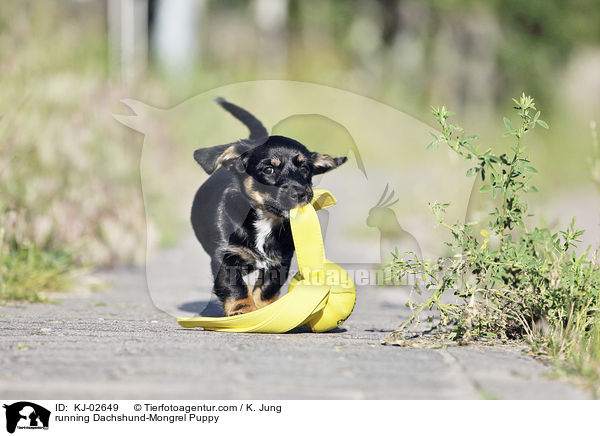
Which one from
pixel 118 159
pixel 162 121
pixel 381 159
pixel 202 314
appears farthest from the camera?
pixel 118 159

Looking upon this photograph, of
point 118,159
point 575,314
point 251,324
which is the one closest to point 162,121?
point 118,159

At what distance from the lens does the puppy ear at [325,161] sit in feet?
12.0

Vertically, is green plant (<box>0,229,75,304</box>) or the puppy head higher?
the puppy head

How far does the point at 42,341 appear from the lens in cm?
309

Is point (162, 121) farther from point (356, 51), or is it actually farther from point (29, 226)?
Answer: point (356, 51)

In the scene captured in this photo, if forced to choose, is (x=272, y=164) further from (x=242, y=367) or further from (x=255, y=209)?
(x=242, y=367)

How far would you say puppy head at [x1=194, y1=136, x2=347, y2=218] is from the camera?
11.8 feet

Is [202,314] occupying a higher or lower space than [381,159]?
lower

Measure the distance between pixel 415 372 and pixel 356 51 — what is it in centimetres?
1652

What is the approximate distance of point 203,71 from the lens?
9766 mm

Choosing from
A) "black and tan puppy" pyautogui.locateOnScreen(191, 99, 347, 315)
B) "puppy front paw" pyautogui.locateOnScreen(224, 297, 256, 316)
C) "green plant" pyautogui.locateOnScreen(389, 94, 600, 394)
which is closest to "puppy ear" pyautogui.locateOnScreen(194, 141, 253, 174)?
"black and tan puppy" pyautogui.locateOnScreen(191, 99, 347, 315)

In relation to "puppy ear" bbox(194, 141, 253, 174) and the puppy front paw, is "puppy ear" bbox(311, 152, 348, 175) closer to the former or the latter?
"puppy ear" bbox(194, 141, 253, 174)
